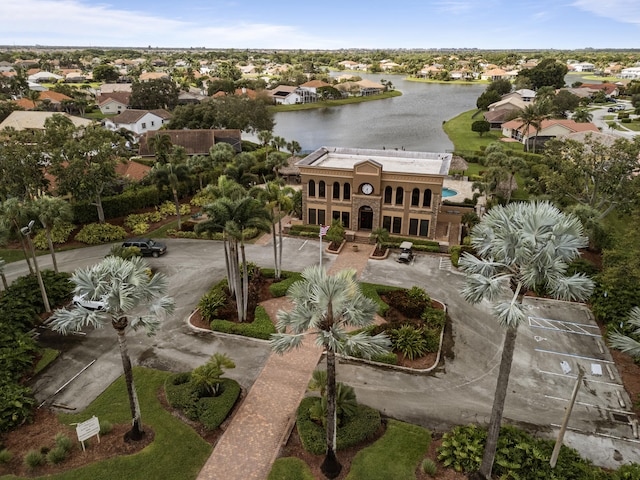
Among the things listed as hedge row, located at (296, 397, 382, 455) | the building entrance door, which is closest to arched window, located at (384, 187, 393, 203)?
the building entrance door

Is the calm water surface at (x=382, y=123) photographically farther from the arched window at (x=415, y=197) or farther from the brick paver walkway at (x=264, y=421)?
the brick paver walkway at (x=264, y=421)

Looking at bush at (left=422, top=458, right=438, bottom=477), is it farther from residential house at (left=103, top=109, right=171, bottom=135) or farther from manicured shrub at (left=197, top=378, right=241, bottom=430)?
residential house at (left=103, top=109, right=171, bottom=135)

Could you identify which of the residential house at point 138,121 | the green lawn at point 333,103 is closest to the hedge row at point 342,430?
the residential house at point 138,121

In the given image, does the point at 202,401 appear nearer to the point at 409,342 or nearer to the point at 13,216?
the point at 409,342

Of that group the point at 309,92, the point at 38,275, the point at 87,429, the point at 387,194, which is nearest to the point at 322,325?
the point at 87,429

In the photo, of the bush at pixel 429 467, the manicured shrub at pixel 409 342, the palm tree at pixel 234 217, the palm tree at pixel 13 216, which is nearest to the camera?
the bush at pixel 429 467

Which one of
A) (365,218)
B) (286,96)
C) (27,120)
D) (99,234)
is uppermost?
(27,120)

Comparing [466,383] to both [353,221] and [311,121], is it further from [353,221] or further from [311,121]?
[311,121]
